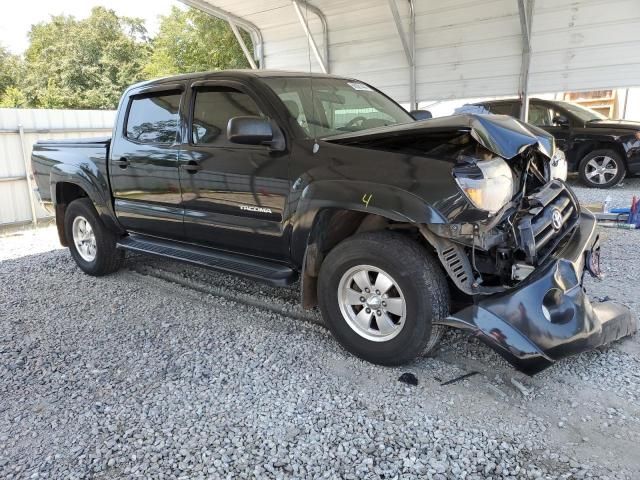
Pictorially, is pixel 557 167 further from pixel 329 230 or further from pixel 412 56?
pixel 412 56

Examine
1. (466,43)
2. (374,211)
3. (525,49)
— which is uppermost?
(466,43)

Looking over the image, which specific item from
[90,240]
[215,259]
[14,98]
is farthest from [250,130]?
[14,98]

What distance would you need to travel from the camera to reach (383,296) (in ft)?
10.3

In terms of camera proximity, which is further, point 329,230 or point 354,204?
point 329,230

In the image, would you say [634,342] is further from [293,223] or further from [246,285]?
[246,285]

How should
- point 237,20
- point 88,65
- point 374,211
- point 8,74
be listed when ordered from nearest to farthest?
point 374,211, point 237,20, point 88,65, point 8,74

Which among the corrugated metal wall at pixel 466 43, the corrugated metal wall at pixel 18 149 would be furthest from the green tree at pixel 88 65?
the corrugated metal wall at pixel 18 149

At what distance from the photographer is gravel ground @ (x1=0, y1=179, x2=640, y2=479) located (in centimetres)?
239

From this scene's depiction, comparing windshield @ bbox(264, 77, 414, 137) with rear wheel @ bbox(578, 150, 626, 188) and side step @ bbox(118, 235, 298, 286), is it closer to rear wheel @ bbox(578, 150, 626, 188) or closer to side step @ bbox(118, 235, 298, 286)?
side step @ bbox(118, 235, 298, 286)

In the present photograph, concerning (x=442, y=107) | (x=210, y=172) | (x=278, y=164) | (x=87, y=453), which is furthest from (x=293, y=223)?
(x=442, y=107)

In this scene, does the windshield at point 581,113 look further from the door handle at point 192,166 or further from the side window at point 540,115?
the door handle at point 192,166

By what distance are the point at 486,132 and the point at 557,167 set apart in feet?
3.96

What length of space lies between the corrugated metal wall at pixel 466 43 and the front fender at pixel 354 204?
776 centimetres

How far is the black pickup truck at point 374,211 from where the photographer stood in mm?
2771
